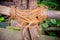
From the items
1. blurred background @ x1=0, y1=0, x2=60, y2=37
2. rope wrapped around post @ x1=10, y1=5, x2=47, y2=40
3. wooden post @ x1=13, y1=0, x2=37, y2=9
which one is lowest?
blurred background @ x1=0, y1=0, x2=60, y2=37

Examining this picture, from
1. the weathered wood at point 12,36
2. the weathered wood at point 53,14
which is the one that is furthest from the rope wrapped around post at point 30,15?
the weathered wood at point 12,36

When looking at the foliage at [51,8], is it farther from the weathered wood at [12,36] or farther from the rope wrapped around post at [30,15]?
the rope wrapped around post at [30,15]

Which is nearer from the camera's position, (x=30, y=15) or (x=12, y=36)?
(x=30, y=15)

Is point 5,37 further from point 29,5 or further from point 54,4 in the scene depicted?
point 54,4

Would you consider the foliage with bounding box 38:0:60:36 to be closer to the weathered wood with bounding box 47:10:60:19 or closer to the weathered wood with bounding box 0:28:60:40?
the weathered wood with bounding box 0:28:60:40

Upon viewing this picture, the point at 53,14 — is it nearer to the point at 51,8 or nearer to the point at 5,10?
the point at 5,10

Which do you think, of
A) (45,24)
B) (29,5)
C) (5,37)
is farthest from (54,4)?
(29,5)

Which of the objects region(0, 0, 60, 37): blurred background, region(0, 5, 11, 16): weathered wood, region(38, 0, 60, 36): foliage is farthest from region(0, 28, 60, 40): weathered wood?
region(38, 0, 60, 36): foliage

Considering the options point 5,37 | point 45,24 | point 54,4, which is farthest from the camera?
point 54,4

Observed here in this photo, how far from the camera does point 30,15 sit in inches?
42.1

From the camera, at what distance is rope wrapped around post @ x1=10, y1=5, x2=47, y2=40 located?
1.07 metres

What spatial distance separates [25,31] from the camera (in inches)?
44.7

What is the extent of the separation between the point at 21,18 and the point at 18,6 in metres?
0.09

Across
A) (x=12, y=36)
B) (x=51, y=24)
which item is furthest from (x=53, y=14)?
(x=51, y=24)
